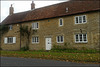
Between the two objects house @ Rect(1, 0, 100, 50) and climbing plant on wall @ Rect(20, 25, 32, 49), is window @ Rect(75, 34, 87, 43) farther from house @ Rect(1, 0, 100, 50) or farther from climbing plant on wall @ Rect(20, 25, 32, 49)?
climbing plant on wall @ Rect(20, 25, 32, 49)

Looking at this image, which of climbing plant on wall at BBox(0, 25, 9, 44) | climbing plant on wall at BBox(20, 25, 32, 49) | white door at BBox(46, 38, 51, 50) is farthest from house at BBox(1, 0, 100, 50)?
climbing plant on wall at BBox(0, 25, 9, 44)

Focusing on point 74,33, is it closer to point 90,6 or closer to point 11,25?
point 90,6

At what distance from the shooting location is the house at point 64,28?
15.9m

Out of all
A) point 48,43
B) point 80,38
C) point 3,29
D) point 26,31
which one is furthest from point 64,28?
point 3,29

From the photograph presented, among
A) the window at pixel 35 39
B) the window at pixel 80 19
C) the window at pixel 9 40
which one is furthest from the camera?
the window at pixel 9 40

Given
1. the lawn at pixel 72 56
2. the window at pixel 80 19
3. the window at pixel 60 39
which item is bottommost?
the lawn at pixel 72 56

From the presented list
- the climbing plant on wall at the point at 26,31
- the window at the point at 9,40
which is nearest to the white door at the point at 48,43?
the climbing plant on wall at the point at 26,31

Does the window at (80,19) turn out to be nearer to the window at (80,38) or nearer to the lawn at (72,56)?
the window at (80,38)

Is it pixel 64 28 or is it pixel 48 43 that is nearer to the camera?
pixel 64 28

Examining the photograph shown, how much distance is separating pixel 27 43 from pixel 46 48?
4.51 metres

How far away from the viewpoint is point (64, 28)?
18219mm

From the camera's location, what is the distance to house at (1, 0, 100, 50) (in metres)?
15.9

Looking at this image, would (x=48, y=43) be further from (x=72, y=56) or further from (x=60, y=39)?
(x=72, y=56)

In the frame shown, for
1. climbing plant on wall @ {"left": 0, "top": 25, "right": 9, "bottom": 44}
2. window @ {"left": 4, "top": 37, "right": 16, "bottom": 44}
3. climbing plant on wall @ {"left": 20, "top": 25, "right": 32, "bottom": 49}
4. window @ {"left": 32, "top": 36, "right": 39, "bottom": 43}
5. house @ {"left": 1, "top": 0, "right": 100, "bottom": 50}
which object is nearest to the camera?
house @ {"left": 1, "top": 0, "right": 100, "bottom": 50}
